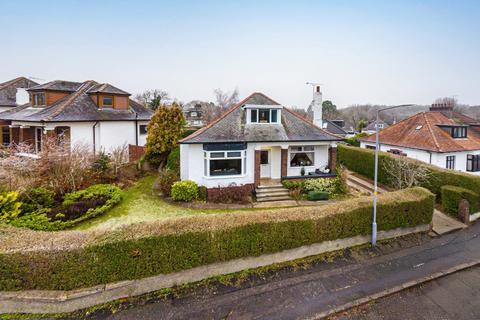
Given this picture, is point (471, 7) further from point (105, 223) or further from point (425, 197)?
point (105, 223)

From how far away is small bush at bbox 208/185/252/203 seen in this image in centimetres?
1430

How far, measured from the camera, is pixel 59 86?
2264 centimetres

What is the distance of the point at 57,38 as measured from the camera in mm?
19125

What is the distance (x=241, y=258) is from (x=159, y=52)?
70.4 ft

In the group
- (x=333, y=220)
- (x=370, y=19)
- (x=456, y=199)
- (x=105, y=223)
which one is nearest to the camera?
(x=333, y=220)

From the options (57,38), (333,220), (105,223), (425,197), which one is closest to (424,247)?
(425,197)

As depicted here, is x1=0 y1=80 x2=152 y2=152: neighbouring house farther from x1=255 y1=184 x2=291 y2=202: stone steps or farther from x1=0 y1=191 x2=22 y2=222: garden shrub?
x1=255 y1=184 x2=291 y2=202: stone steps

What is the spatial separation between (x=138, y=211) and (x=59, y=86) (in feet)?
58.6

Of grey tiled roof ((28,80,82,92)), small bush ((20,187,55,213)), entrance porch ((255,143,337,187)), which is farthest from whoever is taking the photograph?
grey tiled roof ((28,80,82,92))

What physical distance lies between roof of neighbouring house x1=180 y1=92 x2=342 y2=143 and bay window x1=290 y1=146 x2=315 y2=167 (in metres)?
0.87

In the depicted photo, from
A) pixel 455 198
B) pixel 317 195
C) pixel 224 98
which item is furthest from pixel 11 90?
pixel 455 198

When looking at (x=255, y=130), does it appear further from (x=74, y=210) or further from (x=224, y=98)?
(x=224, y=98)

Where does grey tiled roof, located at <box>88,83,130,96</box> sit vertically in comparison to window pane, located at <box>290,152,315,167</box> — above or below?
above

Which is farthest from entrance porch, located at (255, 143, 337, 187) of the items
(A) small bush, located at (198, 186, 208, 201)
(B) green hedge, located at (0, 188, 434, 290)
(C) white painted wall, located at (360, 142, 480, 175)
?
(C) white painted wall, located at (360, 142, 480, 175)
